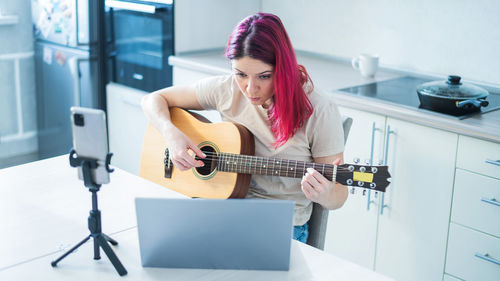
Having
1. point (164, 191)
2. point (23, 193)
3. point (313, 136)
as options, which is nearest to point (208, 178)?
point (164, 191)

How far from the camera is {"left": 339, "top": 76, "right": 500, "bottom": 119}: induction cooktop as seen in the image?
2.37m

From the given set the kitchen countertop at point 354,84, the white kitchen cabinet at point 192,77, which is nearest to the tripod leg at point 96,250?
the kitchen countertop at point 354,84

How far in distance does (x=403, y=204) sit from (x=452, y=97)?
0.45 metres

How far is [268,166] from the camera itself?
1.77 metres

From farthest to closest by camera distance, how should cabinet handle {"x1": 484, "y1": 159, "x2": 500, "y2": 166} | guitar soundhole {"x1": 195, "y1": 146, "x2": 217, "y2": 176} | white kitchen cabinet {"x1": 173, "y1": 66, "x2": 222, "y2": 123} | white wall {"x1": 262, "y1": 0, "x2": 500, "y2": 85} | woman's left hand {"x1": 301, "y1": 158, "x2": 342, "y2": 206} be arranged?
white kitchen cabinet {"x1": 173, "y1": 66, "x2": 222, "y2": 123} → white wall {"x1": 262, "y1": 0, "x2": 500, "y2": 85} → cabinet handle {"x1": 484, "y1": 159, "x2": 500, "y2": 166} → guitar soundhole {"x1": 195, "y1": 146, "x2": 217, "y2": 176} → woman's left hand {"x1": 301, "y1": 158, "x2": 342, "y2": 206}

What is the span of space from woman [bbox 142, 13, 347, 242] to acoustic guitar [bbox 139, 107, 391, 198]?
5 cm

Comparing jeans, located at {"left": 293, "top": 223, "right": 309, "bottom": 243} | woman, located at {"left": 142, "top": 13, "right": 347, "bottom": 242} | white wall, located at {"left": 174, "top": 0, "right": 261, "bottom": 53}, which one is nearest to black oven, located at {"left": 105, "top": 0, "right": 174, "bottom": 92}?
white wall, located at {"left": 174, "top": 0, "right": 261, "bottom": 53}

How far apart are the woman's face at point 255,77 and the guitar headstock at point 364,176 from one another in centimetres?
33

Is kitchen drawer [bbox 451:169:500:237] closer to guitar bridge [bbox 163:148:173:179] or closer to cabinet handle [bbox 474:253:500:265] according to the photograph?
cabinet handle [bbox 474:253:500:265]

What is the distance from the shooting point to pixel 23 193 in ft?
5.73

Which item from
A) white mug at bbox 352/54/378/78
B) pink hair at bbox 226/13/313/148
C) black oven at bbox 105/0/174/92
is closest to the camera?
pink hair at bbox 226/13/313/148

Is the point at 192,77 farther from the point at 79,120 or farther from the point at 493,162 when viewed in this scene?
the point at 79,120

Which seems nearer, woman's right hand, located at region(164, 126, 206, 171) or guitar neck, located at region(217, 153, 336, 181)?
guitar neck, located at region(217, 153, 336, 181)

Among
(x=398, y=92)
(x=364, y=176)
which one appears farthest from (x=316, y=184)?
(x=398, y=92)
